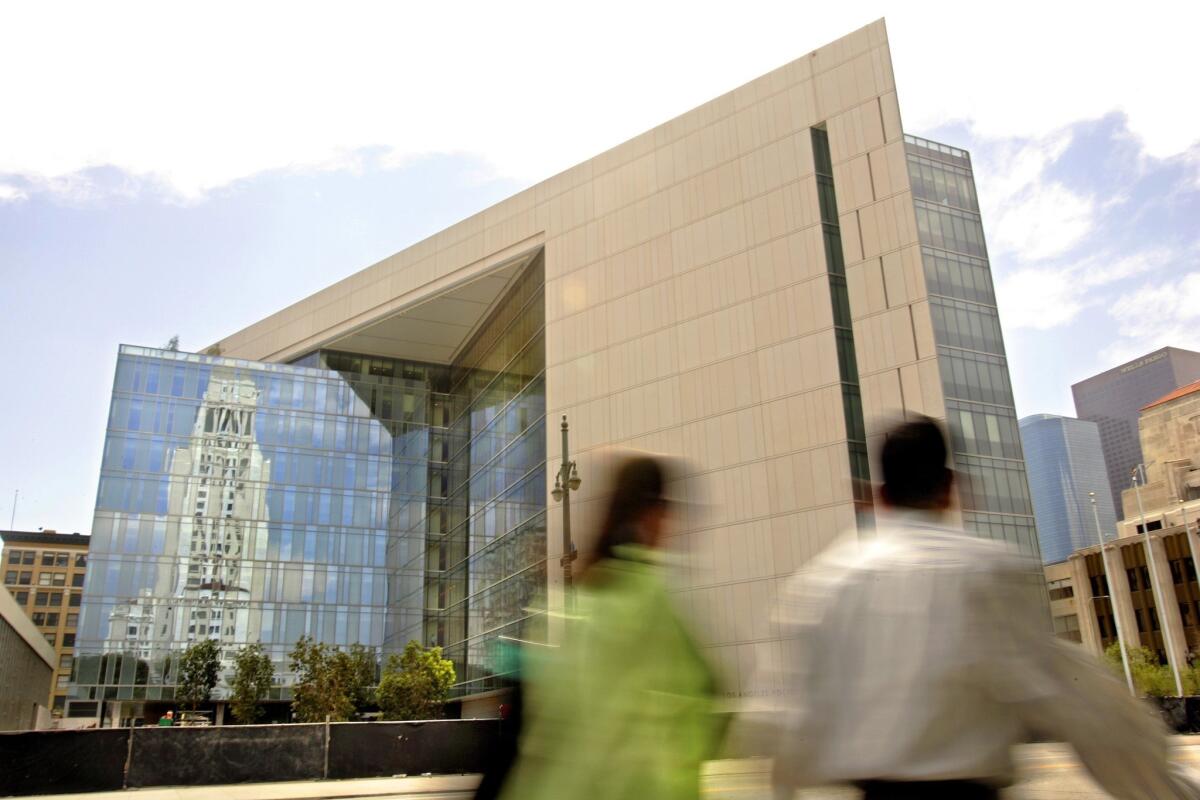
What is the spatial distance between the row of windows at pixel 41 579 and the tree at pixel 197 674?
88630 mm

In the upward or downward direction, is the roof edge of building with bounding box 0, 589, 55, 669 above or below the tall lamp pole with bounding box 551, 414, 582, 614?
above

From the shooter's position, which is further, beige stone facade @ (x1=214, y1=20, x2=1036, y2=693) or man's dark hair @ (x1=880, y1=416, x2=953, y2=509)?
beige stone facade @ (x1=214, y1=20, x2=1036, y2=693)

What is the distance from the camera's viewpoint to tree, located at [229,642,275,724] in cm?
4950

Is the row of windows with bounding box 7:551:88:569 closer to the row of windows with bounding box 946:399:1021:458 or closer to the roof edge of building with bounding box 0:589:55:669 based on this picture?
the roof edge of building with bounding box 0:589:55:669

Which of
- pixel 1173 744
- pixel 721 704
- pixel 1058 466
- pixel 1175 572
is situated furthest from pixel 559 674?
pixel 1058 466

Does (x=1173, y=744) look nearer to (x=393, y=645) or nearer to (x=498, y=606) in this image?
(x=498, y=606)

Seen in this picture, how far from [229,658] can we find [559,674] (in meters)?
56.6

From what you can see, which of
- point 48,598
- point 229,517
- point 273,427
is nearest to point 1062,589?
point 273,427

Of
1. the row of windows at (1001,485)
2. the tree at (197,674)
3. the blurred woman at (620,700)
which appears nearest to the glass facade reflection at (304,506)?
the tree at (197,674)

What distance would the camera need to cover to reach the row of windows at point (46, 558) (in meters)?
128

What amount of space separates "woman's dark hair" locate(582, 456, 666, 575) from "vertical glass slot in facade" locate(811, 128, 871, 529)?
31.1m

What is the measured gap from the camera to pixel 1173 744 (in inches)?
81.4

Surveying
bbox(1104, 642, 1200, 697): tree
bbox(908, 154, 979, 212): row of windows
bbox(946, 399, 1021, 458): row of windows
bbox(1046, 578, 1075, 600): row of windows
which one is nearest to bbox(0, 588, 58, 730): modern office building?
bbox(946, 399, 1021, 458): row of windows

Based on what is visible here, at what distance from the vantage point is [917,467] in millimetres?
2557
